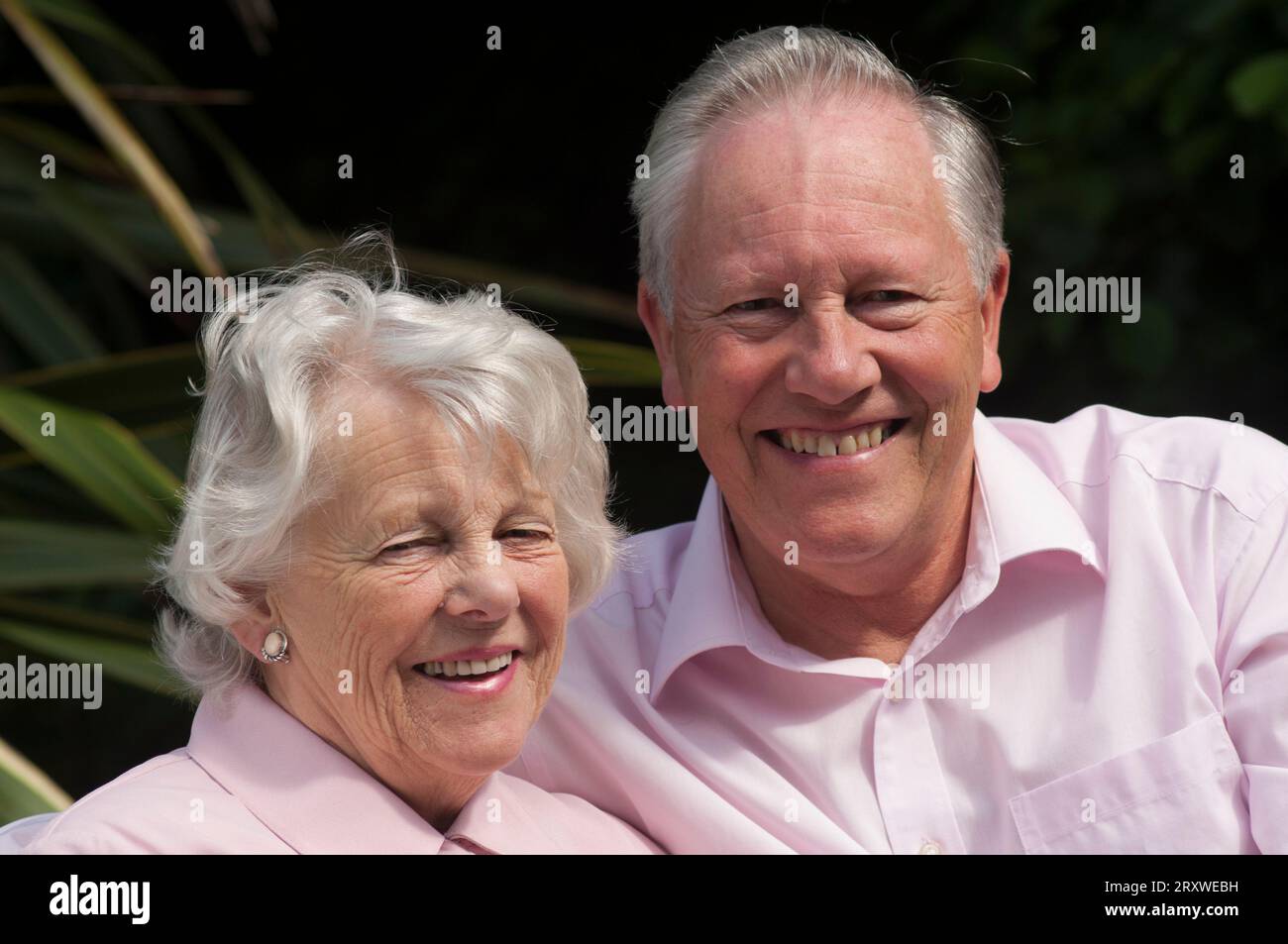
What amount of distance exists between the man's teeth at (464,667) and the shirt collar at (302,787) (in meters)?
0.15

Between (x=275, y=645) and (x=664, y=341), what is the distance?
735 mm

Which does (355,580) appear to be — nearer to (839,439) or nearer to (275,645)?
(275,645)

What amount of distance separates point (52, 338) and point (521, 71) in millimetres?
1440

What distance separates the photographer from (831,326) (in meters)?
1.94

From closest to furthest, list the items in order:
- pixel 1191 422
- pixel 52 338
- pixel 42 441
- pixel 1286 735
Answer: pixel 1286 735
pixel 1191 422
pixel 42 441
pixel 52 338

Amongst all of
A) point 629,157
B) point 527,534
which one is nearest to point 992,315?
point 527,534

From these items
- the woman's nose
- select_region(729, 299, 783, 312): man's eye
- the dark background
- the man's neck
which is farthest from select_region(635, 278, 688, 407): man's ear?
the dark background

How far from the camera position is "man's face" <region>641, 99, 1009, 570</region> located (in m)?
1.95

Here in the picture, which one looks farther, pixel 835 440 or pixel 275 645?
pixel 835 440

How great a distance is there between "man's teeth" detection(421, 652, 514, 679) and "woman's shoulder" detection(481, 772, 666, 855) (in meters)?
→ 0.20

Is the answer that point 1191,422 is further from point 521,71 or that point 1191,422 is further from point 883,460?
point 521,71

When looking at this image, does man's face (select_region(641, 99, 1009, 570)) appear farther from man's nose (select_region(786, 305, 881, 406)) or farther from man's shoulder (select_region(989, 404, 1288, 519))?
man's shoulder (select_region(989, 404, 1288, 519))
